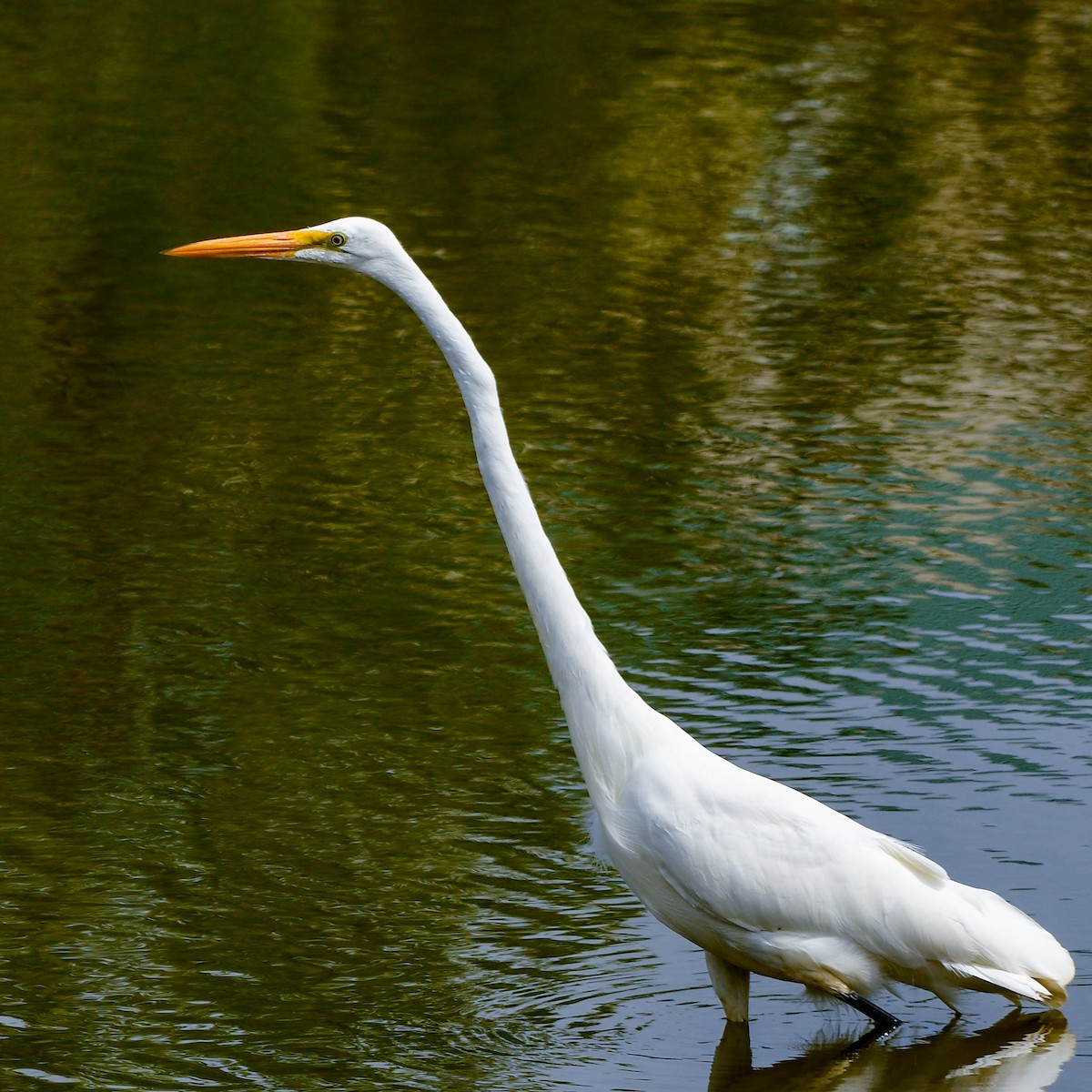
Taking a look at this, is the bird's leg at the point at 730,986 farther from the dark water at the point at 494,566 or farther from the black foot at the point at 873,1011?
the black foot at the point at 873,1011

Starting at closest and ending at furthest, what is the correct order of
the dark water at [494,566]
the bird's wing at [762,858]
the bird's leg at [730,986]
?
the bird's wing at [762,858] < the bird's leg at [730,986] < the dark water at [494,566]

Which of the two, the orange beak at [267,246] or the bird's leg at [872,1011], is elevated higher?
the orange beak at [267,246]

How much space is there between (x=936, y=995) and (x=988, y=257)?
8.90 m

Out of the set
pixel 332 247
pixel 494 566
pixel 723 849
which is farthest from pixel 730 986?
pixel 494 566

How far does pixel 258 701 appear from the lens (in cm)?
642

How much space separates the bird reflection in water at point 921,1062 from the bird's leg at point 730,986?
1.8 inches

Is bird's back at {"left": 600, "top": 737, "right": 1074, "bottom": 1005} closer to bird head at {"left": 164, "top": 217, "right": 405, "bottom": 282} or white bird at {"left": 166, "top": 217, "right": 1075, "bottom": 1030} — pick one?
white bird at {"left": 166, "top": 217, "right": 1075, "bottom": 1030}

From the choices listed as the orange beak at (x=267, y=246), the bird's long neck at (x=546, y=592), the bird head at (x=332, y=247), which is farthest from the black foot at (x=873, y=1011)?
the orange beak at (x=267, y=246)

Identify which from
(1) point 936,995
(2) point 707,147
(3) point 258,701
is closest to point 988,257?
(2) point 707,147

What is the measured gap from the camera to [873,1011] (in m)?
4.45

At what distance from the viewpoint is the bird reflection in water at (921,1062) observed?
14.5ft

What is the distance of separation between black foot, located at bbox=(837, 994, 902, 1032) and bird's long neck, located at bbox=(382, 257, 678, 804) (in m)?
0.73

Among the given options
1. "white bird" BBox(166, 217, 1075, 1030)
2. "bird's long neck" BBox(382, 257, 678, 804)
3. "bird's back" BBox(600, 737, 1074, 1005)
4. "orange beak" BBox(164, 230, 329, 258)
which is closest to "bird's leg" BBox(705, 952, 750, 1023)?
"white bird" BBox(166, 217, 1075, 1030)

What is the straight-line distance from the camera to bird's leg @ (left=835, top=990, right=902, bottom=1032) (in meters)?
4.42
